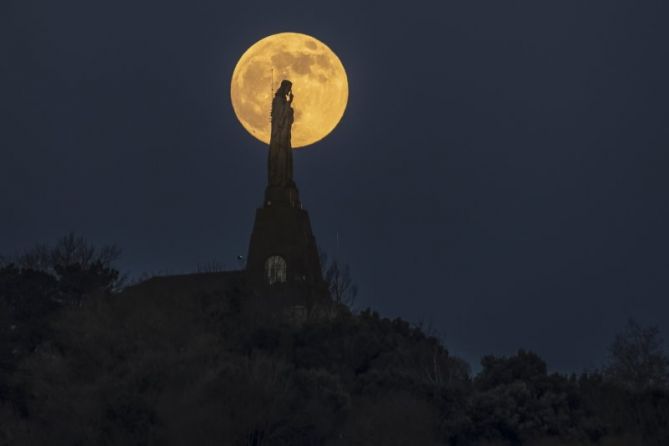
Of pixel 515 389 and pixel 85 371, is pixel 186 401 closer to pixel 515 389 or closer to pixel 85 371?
pixel 85 371

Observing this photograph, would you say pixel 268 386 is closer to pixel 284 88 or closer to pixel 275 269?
pixel 275 269

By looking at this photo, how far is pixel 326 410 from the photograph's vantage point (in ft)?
135

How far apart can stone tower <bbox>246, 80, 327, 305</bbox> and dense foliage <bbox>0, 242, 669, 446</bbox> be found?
661 cm

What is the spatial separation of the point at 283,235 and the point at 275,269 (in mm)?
1774

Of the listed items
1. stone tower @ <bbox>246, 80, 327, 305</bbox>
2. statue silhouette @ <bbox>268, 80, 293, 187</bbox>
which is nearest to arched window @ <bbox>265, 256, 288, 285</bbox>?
stone tower @ <bbox>246, 80, 327, 305</bbox>

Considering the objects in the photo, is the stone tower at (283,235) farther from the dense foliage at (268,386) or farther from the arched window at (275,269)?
the dense foliage at (268,386)

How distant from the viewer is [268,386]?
40.8 m

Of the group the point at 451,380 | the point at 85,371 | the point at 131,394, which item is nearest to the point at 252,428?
the point at 131,394

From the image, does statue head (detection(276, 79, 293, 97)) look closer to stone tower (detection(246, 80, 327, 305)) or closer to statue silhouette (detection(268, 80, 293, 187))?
stone tower (detection(246, 80, 327, 305))

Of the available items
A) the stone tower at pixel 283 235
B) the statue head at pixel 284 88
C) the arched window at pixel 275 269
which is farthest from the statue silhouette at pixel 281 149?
the arched window at pixel 275 269

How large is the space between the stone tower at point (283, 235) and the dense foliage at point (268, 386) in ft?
21.7

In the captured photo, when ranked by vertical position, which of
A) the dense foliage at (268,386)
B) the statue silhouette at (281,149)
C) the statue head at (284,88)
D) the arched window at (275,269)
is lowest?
the dense foliage at (268,386)

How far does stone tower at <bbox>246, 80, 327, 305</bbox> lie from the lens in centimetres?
6262

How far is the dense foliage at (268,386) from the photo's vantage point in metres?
39.1
